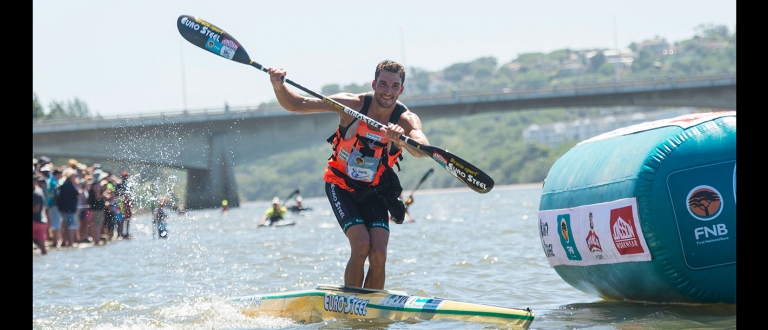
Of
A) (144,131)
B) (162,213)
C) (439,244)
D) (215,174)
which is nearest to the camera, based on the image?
(439,244)

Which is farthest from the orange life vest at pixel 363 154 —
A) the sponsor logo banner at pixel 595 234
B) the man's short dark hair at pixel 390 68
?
the sponsor logo banner at pixel 595 234

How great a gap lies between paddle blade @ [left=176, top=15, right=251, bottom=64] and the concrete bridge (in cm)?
3265

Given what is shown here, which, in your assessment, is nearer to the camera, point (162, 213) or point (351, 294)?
point (351, 294)

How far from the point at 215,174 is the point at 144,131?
7.40 meters

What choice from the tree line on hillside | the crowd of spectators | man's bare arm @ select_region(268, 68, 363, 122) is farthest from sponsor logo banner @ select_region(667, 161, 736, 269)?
the tree line on hillside

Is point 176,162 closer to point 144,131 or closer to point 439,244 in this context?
point 144,131

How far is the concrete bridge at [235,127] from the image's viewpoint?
48188 millimetres

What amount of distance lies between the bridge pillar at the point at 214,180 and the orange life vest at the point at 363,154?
44.1 metres

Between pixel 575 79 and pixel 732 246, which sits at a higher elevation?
pixel 575 79

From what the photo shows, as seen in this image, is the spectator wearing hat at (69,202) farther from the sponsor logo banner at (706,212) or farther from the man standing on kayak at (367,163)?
the sponsor logo banner at (706,212)

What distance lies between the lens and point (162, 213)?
1847 cm
